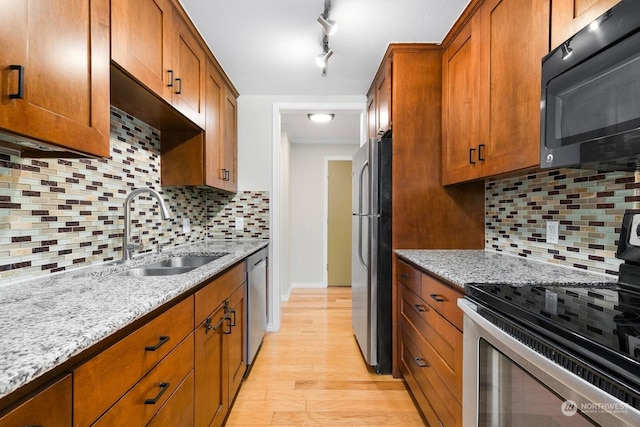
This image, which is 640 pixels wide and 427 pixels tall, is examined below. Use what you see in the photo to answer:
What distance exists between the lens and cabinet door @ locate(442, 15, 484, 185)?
1.72 m

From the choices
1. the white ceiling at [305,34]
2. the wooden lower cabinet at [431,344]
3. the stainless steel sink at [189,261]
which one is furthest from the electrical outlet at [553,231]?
the stainless steel sink at [189,261]

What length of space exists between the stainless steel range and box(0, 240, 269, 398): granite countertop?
3.18 feet

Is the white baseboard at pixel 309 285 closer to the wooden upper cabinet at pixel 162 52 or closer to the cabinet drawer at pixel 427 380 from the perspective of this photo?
the cabinet drawer at pixel 427 380

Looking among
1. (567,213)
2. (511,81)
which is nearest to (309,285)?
(567,213)

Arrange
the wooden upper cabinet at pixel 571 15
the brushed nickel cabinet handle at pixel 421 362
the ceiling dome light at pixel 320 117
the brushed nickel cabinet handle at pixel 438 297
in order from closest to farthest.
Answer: the wooden upper cabinet at pixel 571 15
the brushed nickel cabinet handle at pixel 438 297
the brushed nickel cabinet handle at pixel 421 362
the ceiling dome light at pixel 320 117

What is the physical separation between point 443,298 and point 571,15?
1149 mm

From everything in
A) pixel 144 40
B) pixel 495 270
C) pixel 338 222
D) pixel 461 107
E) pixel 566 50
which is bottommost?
pixel 495 270

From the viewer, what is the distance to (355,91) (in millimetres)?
2945

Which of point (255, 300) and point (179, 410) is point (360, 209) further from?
point (179, 410)

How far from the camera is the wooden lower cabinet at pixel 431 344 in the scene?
1289 millimetres

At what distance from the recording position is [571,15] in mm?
1092

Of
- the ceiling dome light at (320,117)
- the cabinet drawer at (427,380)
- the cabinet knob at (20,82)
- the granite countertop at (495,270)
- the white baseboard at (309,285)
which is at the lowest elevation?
the white baseboard at (309,285)

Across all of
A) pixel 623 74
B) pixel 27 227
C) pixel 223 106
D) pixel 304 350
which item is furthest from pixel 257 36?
pixel 304 350

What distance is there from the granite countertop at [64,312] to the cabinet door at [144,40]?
0.84 m
